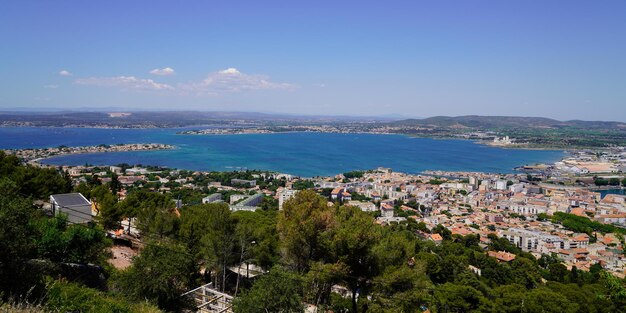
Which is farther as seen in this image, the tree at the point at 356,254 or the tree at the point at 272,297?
the tree at the point at 356,254

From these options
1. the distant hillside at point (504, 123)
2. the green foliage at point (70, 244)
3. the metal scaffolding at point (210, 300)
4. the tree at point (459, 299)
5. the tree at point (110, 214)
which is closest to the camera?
the green foliage at point (70, 244)

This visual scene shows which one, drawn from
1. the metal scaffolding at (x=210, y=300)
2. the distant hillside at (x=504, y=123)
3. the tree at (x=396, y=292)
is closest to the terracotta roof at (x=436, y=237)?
the tree at (x=396, y=292)

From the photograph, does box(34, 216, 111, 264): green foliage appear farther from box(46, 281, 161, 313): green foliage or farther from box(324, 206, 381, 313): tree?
box(324, 206, 381, 313): tree

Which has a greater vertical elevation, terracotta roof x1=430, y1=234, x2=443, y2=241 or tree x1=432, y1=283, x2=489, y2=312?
tree x1=432, y1=283, x2=489, y2=312

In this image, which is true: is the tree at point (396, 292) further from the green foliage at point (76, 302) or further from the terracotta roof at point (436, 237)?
the terracotta roof at point (436, 237)

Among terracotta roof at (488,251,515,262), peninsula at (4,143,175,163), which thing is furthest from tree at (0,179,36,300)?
peninsula at (4,143,175,163)

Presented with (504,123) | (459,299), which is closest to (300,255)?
(459,299)

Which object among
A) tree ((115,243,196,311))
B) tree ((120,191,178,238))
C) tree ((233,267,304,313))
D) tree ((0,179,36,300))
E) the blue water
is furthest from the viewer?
the blue water

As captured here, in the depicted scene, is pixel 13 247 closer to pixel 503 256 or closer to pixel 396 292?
pixel 396 292
